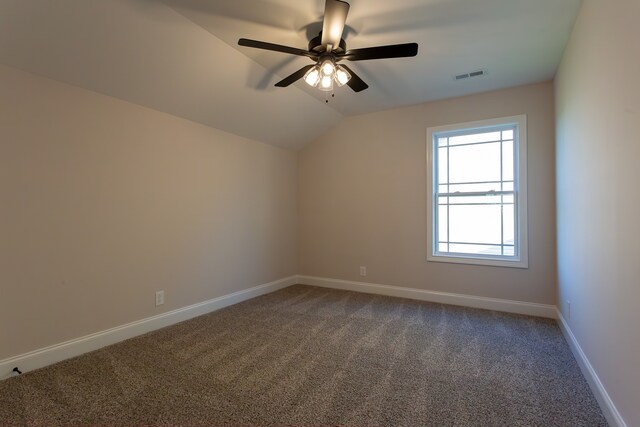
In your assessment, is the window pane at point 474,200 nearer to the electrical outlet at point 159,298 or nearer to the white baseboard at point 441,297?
the white baseboard at point 441,297

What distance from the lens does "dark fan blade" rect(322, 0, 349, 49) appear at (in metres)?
1.83

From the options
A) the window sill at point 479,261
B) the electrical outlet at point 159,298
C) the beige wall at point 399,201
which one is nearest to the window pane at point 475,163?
the beige wall at point 399,201

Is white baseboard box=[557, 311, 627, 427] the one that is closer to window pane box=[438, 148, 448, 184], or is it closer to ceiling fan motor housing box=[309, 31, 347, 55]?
window pane box=[438, 148, 448, 184]

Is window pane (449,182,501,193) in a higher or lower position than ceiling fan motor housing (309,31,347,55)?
lower

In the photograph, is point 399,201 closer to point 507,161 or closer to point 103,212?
point 507,161

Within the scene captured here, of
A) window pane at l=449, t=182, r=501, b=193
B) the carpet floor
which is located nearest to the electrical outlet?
the carpet floor

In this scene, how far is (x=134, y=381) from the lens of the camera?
6.82 ft

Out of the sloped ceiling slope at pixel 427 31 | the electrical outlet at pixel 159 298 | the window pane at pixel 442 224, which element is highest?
the sloped ceiling slope at pixel 427 31

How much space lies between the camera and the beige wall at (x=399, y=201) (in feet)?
11.3

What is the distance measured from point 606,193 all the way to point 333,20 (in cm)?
194

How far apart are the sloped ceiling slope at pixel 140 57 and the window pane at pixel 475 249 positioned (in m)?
2.79

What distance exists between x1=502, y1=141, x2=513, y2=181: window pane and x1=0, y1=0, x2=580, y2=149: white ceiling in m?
0.70

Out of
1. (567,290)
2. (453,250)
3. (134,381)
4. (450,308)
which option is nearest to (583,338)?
(567,290)

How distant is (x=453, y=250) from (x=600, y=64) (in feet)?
8.52
